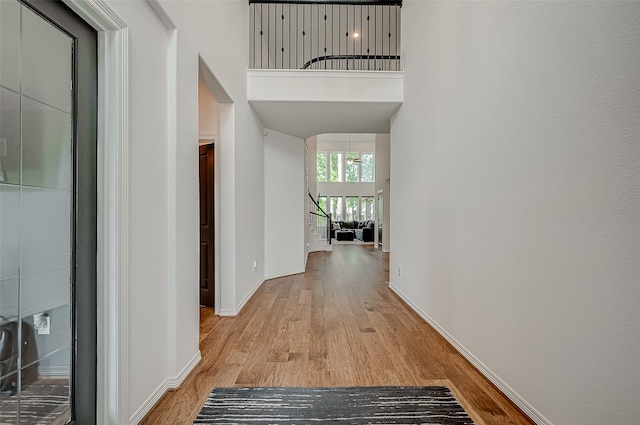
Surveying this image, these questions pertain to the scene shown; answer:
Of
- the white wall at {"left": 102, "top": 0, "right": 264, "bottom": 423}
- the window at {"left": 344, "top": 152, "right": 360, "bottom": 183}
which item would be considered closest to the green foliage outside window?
the window at {"left": 344, "top": 152, "right": 360, "bottom": 183}

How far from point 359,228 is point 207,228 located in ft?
36.7

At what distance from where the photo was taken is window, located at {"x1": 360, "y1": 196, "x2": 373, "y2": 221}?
15422mm

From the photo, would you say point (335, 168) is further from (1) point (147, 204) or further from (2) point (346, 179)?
(1) point (147, 204)

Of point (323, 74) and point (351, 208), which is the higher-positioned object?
point (323, 74)

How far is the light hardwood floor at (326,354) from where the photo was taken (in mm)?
1869

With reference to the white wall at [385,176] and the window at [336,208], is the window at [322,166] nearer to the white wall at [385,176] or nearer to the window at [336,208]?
the window at [336,208]

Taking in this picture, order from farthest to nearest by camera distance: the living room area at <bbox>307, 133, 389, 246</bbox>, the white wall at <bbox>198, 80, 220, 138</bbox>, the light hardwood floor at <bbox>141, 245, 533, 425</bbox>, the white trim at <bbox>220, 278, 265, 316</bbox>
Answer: the living room area at <bbox>307, 133, 389, 246</bbox>, the white wall at <bbox>198, 80, 220, 138</bbox>, the white trim at <bbox>220, 278, 265, 316</bbox>, the light hardwood floor at <bbox>141, 245, 533, 425</bbox>

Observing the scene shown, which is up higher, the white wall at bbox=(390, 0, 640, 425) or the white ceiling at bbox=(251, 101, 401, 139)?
the white ceiling at bbox=(251, 101, 401, 139)

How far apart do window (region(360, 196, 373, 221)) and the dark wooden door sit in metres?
12.0

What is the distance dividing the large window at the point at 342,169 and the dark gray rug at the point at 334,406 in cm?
1355

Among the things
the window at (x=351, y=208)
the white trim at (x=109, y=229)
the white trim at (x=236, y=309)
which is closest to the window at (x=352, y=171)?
the window at (x=351, y=208)

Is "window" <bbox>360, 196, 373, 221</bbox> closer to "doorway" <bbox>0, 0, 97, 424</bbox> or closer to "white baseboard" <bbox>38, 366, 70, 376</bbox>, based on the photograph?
"doorway" <bbox>0, 0, 97, 424</bbox>

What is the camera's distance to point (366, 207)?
15.5 metres

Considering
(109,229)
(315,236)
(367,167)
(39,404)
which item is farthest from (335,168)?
(39,404)
